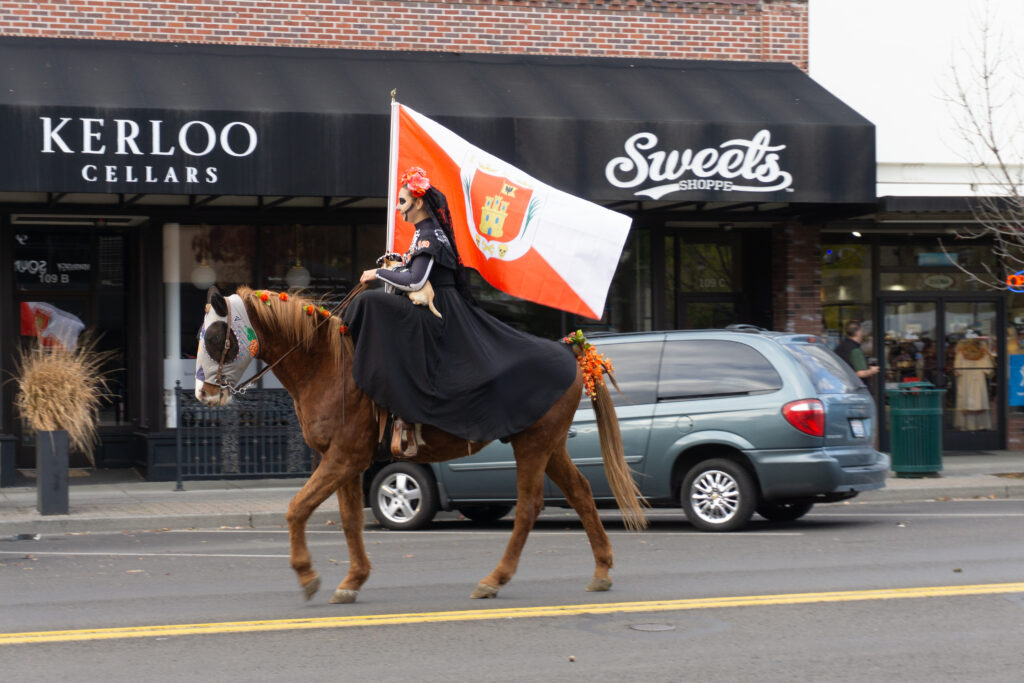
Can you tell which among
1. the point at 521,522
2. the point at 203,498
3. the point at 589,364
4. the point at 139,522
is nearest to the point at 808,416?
the point at 589,364

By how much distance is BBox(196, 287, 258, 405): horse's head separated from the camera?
755 centimetres

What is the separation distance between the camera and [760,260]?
63.3ft

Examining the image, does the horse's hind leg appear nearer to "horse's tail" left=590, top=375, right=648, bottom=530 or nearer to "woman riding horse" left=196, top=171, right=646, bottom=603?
"woman riding horse" left=196, top=171, right=646, bottom=603

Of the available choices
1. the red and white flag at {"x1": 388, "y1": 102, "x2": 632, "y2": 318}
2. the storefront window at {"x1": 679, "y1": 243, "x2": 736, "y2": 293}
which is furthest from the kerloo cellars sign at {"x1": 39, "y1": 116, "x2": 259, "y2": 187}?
the storefront window at {"x1": 679, "y1": 243, "x2": 736, "y2": 293}

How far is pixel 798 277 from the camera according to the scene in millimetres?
18766

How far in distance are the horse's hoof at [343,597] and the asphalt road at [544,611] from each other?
0.09 metres

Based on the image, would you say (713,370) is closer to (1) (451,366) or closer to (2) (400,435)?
(1) (451,366)

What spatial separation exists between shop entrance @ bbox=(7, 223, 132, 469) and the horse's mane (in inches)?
401

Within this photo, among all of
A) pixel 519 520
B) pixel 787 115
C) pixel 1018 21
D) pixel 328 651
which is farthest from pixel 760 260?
pixel 328 651

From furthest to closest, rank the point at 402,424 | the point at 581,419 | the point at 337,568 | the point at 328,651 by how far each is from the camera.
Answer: the point at 581,419
the point at 337,568
the point at 402,424
the point at 328,651

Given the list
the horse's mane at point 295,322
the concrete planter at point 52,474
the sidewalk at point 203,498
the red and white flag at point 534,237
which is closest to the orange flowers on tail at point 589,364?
the red and white flag at point 534,237

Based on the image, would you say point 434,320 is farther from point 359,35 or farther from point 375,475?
point 359,35

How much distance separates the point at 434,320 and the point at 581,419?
186 inches

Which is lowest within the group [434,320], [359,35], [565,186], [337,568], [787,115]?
[337,568]
